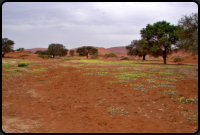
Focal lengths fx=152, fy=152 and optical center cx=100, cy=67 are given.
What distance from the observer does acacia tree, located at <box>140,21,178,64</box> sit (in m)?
29.0

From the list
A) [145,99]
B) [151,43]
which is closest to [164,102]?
[145,99]

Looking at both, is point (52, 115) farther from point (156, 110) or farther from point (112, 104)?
point (156, 110)

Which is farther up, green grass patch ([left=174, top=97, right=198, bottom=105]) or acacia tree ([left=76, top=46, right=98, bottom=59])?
acacia tree ([left=76, top=46, right=98, bottom=59])

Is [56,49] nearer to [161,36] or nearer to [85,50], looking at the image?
[85,50]

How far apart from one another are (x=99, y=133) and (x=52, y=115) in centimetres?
215

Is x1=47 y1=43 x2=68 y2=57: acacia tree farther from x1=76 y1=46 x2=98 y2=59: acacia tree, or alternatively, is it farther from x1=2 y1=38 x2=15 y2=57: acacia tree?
x1=2 y1=38 x2=15 y2=57: acacia tree

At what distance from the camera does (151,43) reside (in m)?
31.7

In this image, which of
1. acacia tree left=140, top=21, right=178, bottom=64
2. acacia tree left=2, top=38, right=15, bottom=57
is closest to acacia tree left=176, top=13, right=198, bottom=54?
acacia tree left=140, top=21, right=178, bottom=64

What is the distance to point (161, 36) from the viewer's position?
99.7 ft

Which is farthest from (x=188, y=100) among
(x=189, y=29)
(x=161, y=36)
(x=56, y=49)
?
(x=56, y=49)

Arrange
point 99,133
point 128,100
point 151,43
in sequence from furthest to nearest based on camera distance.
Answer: point 151,43, point 128,100, point 99,133

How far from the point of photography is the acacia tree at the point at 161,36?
29.0 m

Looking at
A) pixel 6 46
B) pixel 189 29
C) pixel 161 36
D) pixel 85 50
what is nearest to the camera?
pixel 189 29

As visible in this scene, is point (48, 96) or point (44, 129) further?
point (48, 96)
